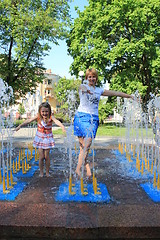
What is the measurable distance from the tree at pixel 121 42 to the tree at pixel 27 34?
1.83m

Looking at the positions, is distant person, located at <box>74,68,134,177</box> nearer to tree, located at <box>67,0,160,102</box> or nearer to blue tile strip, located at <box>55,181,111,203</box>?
blue tile strip, located at <box>55,181,111,203</box>

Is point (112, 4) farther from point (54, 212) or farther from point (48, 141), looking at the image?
point (54, 212)

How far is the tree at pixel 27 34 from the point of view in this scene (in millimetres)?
18422

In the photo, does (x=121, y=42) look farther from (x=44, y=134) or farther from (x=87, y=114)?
(x=87, y=114)

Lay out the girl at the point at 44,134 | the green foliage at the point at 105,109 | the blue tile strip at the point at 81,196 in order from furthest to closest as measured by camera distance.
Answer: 1. the green foliage at the point at 105,109
2. the girl at the point at 44,134
3. the blue tile strip at the point at 81,196

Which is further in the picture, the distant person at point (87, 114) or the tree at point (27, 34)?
the tree at point (27, 34)

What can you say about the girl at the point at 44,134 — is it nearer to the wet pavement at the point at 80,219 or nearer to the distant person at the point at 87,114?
the distant person at the point at 87,114

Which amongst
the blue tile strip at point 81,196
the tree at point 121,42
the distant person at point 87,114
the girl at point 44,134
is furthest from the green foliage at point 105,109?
the blue tile strip at point 81,196

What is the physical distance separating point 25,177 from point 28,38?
16492mm

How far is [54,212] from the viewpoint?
242cm

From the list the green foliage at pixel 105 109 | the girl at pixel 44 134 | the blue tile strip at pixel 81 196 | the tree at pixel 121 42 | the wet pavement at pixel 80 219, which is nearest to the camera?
the wet pavement at pixel 80 219

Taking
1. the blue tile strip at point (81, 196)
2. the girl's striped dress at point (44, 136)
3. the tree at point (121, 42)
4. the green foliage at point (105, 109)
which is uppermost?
the tree at point (121, 42)

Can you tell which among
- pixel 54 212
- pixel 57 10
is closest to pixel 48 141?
pixel 54 212

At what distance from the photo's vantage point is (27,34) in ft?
60.8
